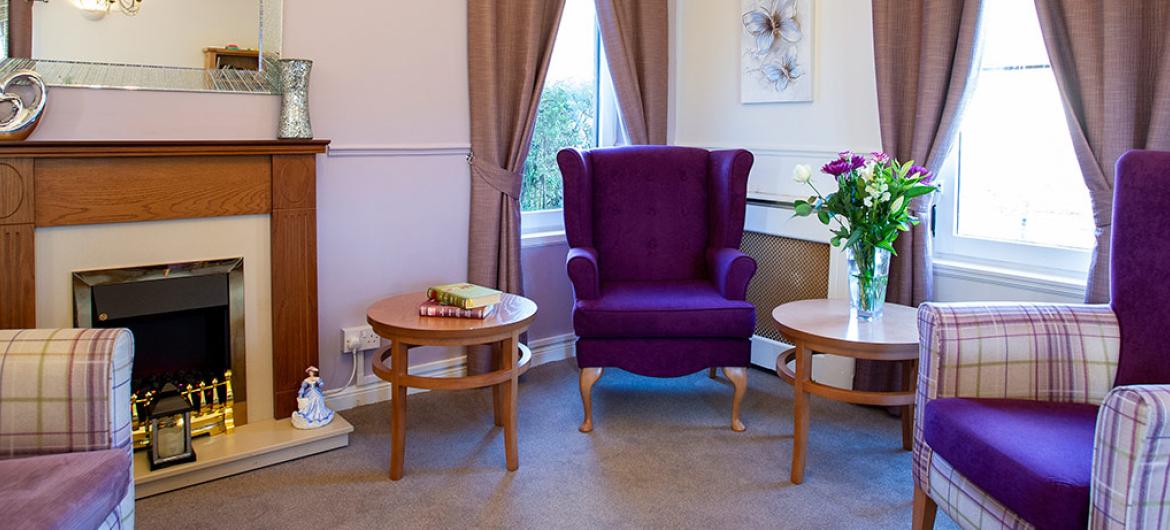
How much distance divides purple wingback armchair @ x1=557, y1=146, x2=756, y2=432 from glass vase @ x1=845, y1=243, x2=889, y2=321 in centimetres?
44

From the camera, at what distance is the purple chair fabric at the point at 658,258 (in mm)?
3201

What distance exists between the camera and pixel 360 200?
3.37m

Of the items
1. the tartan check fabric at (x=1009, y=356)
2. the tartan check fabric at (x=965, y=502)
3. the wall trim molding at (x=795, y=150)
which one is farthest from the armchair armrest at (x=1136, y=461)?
the wall trim molding at (x=795, y=150)

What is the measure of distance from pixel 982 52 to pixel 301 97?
7.59ft

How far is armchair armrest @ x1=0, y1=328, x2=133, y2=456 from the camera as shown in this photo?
Result: 74.4 inches

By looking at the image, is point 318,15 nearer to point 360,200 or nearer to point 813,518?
point 360,200

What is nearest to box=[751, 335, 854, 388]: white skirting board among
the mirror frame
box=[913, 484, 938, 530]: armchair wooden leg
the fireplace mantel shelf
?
box=[913, 484, 938, 530]: armchair wooden leg

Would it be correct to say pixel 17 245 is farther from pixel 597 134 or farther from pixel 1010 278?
pixel 1010 278

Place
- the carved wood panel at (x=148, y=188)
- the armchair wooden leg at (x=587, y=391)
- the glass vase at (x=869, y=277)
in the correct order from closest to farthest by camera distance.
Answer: the carved wood panel at (x=148, y=188), the glass vase at (x=869, y=277), the armchair wooden leg at (x=587, y=391)

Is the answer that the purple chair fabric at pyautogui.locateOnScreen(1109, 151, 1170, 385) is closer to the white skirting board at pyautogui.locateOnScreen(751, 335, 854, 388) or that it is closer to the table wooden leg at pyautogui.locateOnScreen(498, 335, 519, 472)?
the white skirting board at pyautogui.locateOnScreen(751, 335, 854, 388)

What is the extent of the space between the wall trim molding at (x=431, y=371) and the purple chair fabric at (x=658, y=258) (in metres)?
0.46

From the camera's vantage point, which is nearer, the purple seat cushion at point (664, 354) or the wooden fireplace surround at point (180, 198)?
the wooden fireplace surround at point (180, 198)

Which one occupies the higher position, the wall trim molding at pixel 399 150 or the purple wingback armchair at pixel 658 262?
the wall trim molding at pixel 399 150

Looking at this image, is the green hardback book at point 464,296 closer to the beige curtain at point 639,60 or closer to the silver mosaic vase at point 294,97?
the silver mosaic vase at point 294,97
